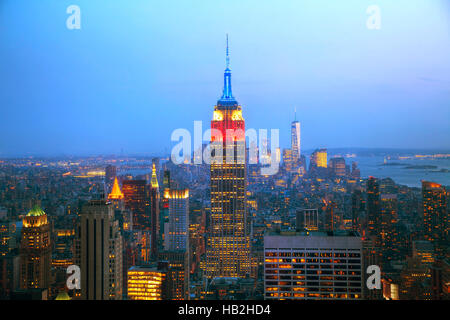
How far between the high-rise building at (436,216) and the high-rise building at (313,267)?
1009mm

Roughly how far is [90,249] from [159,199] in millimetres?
3531

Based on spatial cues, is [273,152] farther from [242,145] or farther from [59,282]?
[59,282]

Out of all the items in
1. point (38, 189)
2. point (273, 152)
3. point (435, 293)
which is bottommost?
point (435, 293)

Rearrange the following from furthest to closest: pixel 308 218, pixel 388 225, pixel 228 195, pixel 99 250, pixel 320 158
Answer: pixel 228 195
pixel 308 218
pixel 388 225
pixel 320 158
pixel 99 250

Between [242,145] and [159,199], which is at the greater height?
[242,145]

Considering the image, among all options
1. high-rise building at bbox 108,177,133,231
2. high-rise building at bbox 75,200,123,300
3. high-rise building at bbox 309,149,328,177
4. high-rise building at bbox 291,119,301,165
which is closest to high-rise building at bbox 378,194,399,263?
high-rise building at bbox 309,149,328,177

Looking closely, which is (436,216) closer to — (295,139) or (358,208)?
(358,208)

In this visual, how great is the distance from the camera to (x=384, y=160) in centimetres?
545

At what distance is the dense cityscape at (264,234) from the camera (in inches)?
203

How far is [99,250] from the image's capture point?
555 cm

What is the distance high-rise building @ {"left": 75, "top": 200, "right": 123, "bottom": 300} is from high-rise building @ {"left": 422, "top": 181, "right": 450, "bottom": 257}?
4133 mm

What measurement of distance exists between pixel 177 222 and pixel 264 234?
3.39 meters

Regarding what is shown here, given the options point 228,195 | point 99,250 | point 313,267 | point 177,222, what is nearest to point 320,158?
point 313,267
